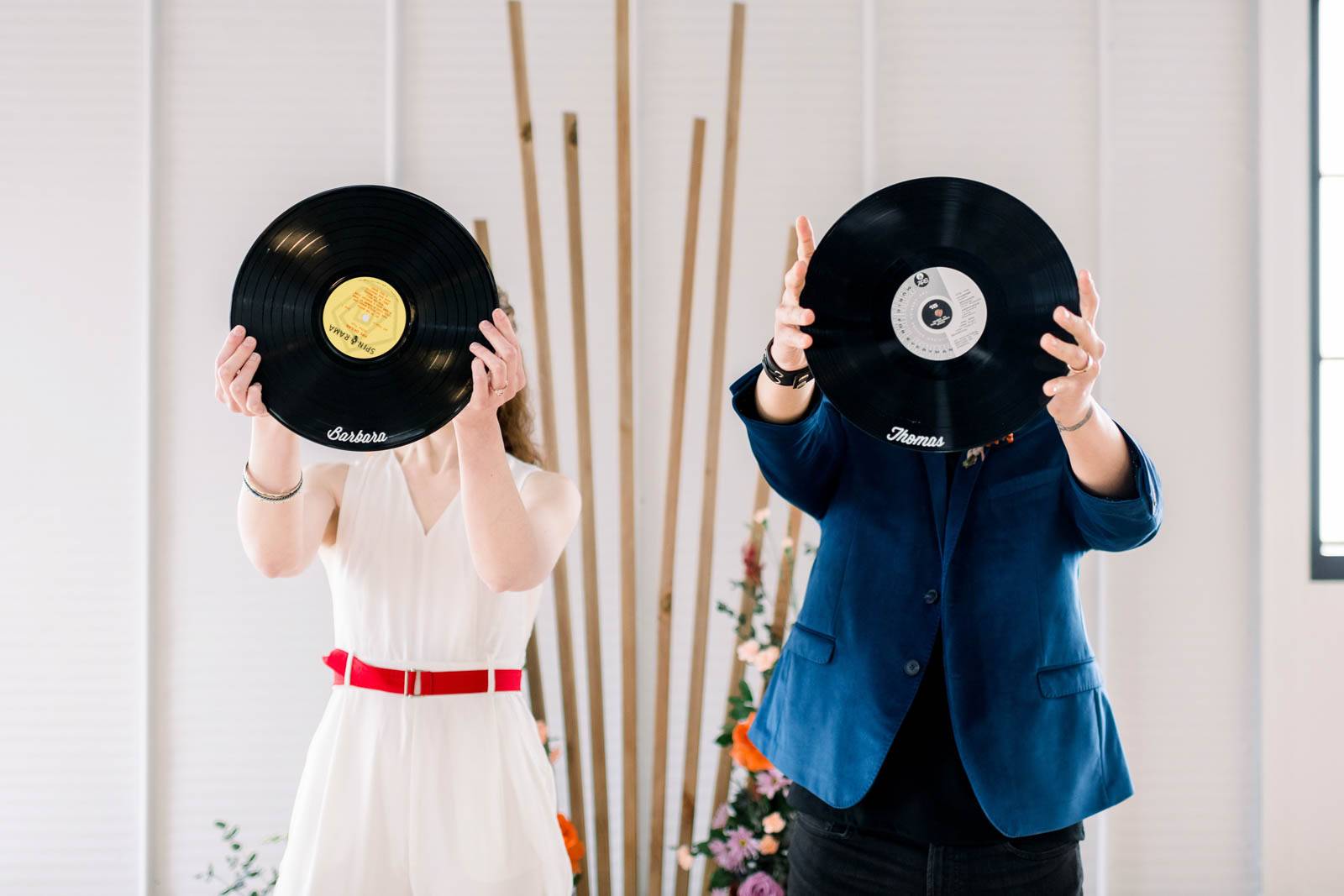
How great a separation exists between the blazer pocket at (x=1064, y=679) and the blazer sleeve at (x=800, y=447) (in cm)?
34

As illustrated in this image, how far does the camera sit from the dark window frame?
2.45 metres

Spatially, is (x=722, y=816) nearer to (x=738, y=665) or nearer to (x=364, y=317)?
(x=738, y=665)

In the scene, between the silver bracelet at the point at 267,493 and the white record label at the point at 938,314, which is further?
the silver bracelet at the point at 267,493

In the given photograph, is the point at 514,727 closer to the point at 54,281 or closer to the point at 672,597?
the point at 672,597

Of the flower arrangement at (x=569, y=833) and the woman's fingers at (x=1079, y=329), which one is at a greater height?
the woman's fingers at (x=1079, y=329)

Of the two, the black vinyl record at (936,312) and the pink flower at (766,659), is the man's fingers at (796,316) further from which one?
the pink flower at (766,659)

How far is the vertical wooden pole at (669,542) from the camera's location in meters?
2.36

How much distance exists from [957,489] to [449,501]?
2.29 feet

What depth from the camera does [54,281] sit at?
2.46 meters

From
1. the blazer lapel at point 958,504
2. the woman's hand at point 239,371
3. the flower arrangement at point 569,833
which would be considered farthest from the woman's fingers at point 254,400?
the flower arrangement at point 569,833

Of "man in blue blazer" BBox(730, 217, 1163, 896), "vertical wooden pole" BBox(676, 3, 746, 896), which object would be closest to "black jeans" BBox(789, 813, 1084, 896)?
"man in blue blazer" BBox(730, 217, 1163, 896)

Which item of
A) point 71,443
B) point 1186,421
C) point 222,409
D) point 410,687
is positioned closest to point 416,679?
point 410,687

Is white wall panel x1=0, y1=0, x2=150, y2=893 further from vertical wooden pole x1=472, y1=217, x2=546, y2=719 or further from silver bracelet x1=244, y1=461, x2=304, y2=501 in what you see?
silver bracelet x1=244, y1=461, x2=304, y2=501

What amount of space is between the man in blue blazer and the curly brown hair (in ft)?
1.51
